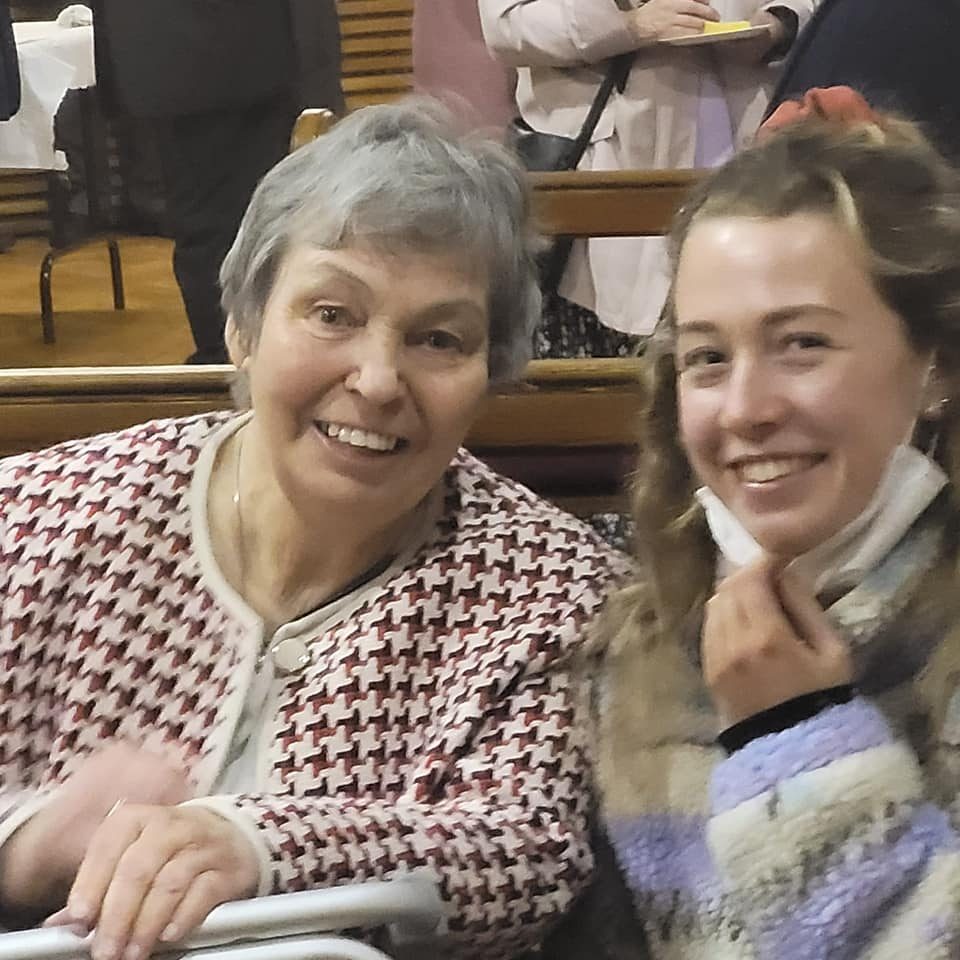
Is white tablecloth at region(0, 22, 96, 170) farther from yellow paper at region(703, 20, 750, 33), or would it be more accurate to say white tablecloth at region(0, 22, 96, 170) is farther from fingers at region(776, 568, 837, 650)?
fingers at region(776, 568, 837, 650)

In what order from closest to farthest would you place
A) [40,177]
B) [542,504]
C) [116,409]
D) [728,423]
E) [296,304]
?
1. [728,423]
2. [296,304]
3. [542,504]
4. [116,409]
5. [40,177]

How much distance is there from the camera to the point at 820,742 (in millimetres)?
981

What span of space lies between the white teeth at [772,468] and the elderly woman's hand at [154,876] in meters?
0.45

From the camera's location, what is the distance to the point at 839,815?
0.97 meters

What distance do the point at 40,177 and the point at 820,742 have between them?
3102mm

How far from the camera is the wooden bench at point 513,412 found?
1.66 metres

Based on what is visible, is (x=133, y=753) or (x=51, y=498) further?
(x=51, y=498)

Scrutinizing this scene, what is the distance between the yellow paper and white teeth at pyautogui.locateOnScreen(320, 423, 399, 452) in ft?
3.93

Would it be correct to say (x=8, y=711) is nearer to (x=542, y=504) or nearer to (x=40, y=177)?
(x=542, y=504)

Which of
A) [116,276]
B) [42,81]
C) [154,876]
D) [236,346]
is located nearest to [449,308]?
[236,346]

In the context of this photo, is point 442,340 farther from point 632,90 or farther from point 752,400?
point 632,90

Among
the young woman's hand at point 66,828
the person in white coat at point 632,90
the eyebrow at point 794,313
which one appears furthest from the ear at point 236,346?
the person in white coat at point 632,90

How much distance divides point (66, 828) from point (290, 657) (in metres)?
0.24

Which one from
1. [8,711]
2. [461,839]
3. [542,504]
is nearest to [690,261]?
[542,504]
